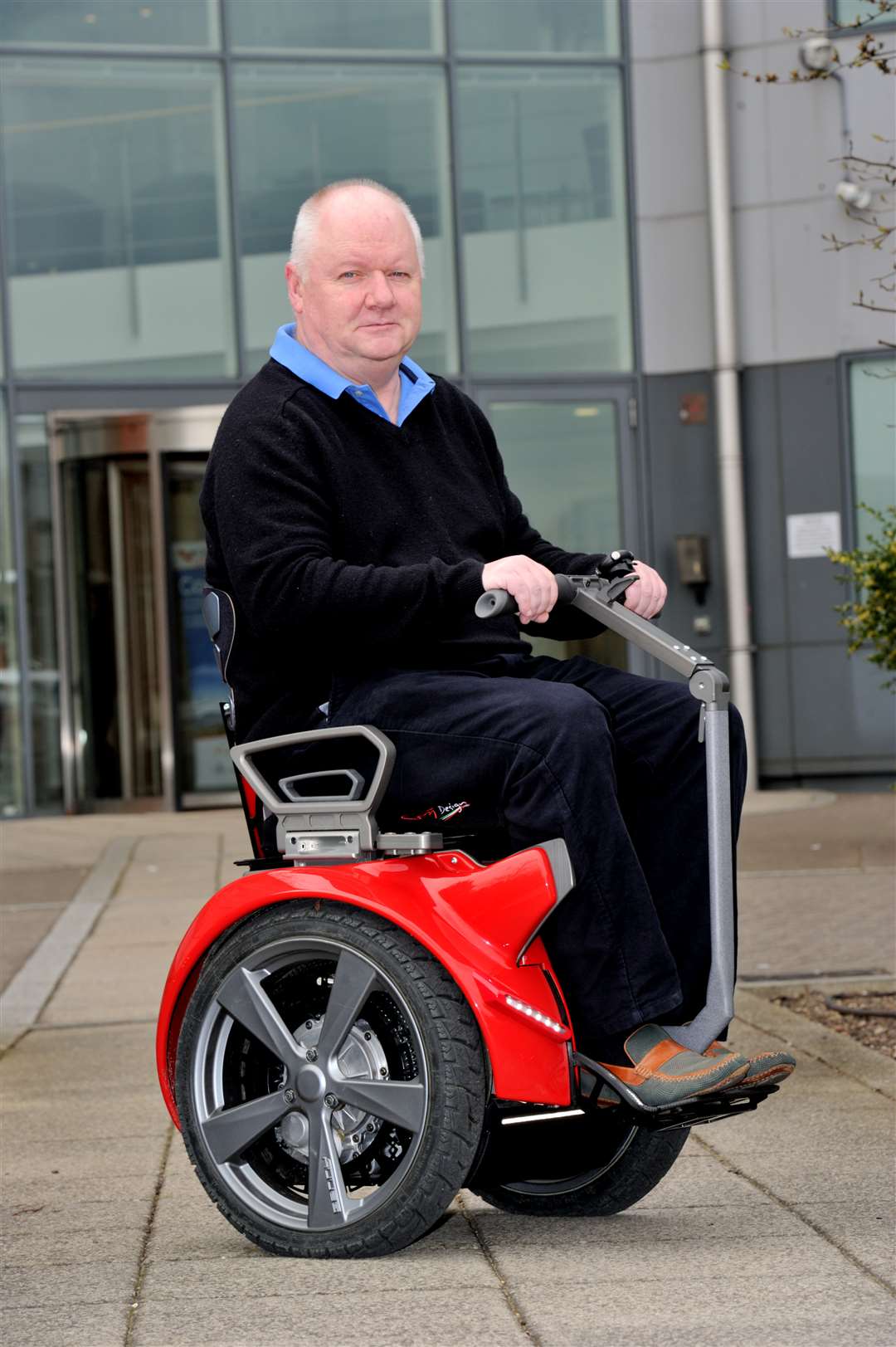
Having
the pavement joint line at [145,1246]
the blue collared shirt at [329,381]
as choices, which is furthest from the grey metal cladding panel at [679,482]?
the blue collared shirt at [329,381]

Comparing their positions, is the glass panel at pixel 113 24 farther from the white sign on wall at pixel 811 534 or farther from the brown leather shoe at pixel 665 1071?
the brown leather shoe at pixel 665 1071

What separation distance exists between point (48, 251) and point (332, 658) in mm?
11159

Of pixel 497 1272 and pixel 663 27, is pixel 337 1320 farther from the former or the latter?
pixel 663 27

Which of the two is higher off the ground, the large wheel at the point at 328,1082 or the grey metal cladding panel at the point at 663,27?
the grey metal cladding panel at the point at 663,27

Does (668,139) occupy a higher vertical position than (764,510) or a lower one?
higher

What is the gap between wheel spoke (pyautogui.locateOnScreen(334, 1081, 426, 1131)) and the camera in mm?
2992

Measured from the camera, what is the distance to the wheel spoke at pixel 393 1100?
299cm

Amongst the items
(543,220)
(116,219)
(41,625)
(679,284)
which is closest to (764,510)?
(679,284)

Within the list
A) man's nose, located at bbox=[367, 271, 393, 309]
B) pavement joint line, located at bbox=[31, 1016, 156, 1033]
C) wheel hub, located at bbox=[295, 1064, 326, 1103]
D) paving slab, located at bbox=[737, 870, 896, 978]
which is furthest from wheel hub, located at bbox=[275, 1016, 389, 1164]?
paving slab, located at bbox=[737, 870, 896, 978]

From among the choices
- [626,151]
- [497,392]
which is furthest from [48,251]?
[626,151]

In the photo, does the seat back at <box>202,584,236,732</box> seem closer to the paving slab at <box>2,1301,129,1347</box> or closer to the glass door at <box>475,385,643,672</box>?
the paving slab at <box>2,1301,129,1347</box>

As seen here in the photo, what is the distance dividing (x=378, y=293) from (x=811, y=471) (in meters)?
10.7

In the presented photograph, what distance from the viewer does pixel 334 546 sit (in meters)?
3.31

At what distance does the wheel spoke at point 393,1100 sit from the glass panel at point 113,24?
1204 centimetres
